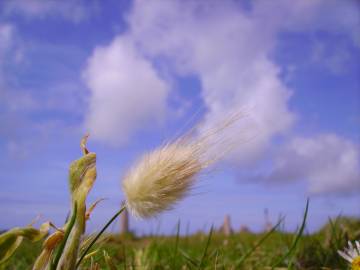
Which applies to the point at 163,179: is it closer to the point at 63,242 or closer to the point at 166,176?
the point at 166,176

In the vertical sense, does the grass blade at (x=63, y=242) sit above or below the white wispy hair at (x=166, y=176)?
below

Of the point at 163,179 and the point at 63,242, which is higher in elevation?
the point at 163,179

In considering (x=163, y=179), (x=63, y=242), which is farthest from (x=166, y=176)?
(x=63, y=242)

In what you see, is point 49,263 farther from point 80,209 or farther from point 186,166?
point 186,166

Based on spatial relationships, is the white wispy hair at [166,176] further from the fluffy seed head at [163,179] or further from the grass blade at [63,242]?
the grass blade at [63,242]

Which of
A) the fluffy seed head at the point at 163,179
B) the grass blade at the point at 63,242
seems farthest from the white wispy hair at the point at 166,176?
the grass blade at the point at 63,242

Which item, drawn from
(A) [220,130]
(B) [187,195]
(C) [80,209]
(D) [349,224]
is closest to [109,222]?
(C) [80,209]

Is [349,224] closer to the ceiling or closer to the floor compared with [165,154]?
closer to the ceiling
